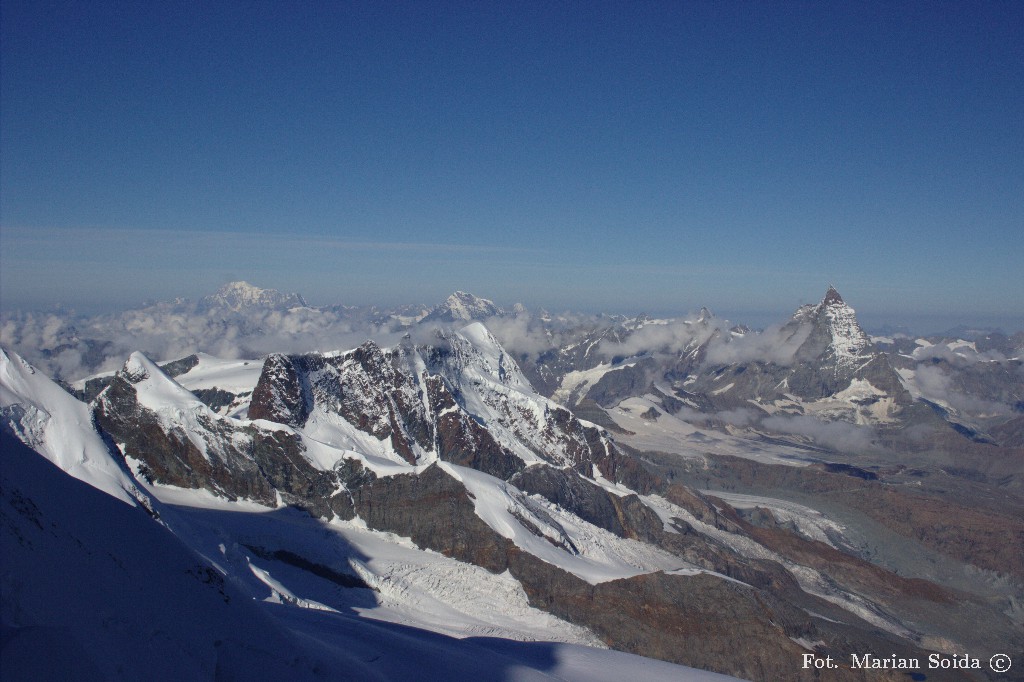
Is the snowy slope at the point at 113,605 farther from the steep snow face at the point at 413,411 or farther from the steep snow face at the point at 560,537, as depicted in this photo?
the steep snow face at the point at 413,411

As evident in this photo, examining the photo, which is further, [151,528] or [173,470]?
[173,470]

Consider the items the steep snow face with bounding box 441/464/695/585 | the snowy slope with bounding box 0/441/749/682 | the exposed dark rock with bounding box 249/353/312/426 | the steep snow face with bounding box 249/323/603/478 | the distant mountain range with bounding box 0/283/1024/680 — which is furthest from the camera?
the steep snow face with bounding box 249/323/603/478

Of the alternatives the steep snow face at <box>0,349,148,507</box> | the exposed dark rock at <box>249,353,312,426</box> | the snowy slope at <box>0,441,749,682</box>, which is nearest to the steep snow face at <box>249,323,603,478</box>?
the exposed dark rock at <box>249,353,312,426</box>

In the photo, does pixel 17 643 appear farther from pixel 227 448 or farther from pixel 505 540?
pixel 227 448

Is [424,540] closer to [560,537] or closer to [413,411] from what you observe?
[560,537]

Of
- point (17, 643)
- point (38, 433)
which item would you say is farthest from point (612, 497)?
point (17, 643)

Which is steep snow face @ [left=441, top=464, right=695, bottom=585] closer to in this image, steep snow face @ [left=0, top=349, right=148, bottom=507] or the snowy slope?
steep snow face @ [left=0, top=349, right=148, bottom=507]

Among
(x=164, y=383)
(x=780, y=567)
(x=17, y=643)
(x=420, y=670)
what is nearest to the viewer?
(x=17, y=643)

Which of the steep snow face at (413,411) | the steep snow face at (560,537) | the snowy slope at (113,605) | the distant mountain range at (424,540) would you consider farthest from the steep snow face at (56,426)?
the steep snow face at (560,537)
